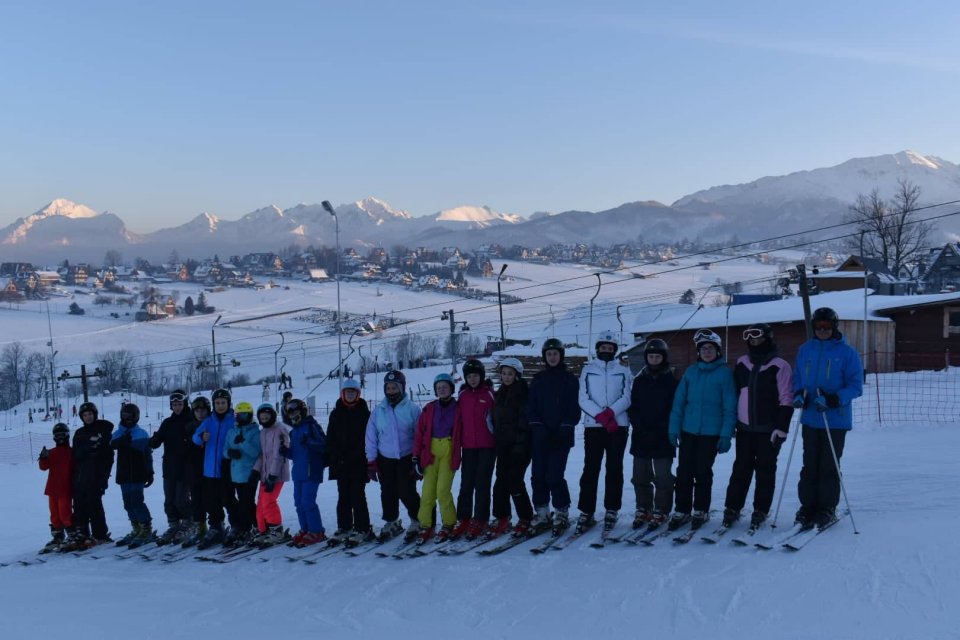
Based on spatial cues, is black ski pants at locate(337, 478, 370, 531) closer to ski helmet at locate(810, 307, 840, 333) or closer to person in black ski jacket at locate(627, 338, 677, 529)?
person in black ski jacket at locate(627, 338, 677, 529)

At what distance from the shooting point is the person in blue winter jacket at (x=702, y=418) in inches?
286

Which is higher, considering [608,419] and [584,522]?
[608,419]

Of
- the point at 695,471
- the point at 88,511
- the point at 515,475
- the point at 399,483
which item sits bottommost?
the point at 88,511

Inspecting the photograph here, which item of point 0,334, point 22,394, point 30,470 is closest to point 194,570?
point 30,470

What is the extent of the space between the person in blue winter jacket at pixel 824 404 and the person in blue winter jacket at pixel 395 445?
3557 millimetres

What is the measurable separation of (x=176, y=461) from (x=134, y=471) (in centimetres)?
77

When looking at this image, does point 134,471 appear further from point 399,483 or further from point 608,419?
point 608,419

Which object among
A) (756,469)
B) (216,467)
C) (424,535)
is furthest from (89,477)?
(756,469)

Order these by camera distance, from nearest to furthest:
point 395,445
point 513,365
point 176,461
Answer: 1. point 513,365
2. point 395,445
3. point 176,461

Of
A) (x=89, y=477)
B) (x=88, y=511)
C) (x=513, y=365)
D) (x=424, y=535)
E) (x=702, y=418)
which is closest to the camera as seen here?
(x=702, y=418)

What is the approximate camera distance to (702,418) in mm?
7324

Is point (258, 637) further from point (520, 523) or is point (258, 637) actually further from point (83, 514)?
point (83, 514)

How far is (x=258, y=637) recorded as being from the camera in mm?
6188

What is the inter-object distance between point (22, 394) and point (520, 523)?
90122 millimetres
